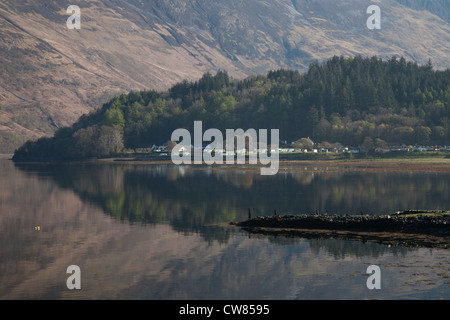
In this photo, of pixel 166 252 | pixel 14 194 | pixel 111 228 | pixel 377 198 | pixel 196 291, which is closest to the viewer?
pixel 196 291

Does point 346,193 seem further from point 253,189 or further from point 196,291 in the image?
point 196,291

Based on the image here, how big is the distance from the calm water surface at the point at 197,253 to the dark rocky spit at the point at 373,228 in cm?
196

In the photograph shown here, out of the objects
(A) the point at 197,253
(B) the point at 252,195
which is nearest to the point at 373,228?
(A) the point at 197,253

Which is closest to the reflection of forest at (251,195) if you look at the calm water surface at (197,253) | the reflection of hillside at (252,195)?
the reflection of hillside at (252,195)

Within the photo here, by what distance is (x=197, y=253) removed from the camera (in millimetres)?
52500

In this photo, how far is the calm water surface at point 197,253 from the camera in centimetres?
4159

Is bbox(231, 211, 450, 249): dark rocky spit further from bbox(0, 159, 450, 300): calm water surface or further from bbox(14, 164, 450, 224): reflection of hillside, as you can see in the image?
bbox(14, 164, 450, 224): reflection of hillside

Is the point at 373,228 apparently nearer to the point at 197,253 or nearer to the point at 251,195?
Answer: the point at 197,253

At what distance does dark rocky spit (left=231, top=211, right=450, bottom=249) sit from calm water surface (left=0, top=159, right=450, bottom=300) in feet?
6.44

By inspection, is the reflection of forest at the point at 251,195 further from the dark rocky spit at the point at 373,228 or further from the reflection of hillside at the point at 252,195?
the dark rocky spit at the point at 373,228

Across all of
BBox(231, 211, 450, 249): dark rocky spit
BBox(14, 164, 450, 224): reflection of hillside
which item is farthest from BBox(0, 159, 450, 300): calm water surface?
BBox(231, 211, 450, 249): dark rocky spit
